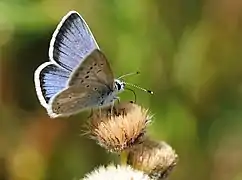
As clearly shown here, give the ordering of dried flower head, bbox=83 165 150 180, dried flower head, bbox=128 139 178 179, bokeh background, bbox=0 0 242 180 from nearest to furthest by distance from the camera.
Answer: dried flower head, bbox=83 165 150 180 < dried flower head, bbox=128 139 178 179 < bokeh background, bbox=0 0 242 180

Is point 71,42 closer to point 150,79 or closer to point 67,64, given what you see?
point 67,64

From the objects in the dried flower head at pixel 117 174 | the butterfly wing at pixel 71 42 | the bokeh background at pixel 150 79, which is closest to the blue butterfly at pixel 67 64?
the butterfly wing at pixel 71 42

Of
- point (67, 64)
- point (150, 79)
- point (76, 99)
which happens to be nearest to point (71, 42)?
point (67, 64)

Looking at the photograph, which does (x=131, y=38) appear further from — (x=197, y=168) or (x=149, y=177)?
(x=149, y=177)

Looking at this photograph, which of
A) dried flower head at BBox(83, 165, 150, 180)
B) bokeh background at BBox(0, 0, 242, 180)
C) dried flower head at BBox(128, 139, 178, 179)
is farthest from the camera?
bokeh background at BBox(0, 0, 242, 180)

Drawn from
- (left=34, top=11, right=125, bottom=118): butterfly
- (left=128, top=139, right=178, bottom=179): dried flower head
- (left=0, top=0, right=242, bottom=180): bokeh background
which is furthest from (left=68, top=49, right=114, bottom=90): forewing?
(left=0, top=0, right=242, bottom=180): bokeh background

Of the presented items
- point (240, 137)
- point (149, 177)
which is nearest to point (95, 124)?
point (149, 177)

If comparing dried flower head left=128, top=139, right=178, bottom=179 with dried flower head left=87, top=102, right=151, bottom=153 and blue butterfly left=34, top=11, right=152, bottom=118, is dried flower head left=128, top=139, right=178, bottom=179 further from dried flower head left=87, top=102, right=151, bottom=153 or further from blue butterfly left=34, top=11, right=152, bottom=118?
blue butterfly left=34, top=11, right=152, bottom=118

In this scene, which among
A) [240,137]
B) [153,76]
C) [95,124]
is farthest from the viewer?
[240,137]

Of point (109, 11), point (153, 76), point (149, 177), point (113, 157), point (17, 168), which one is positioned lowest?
point (149, 177)
